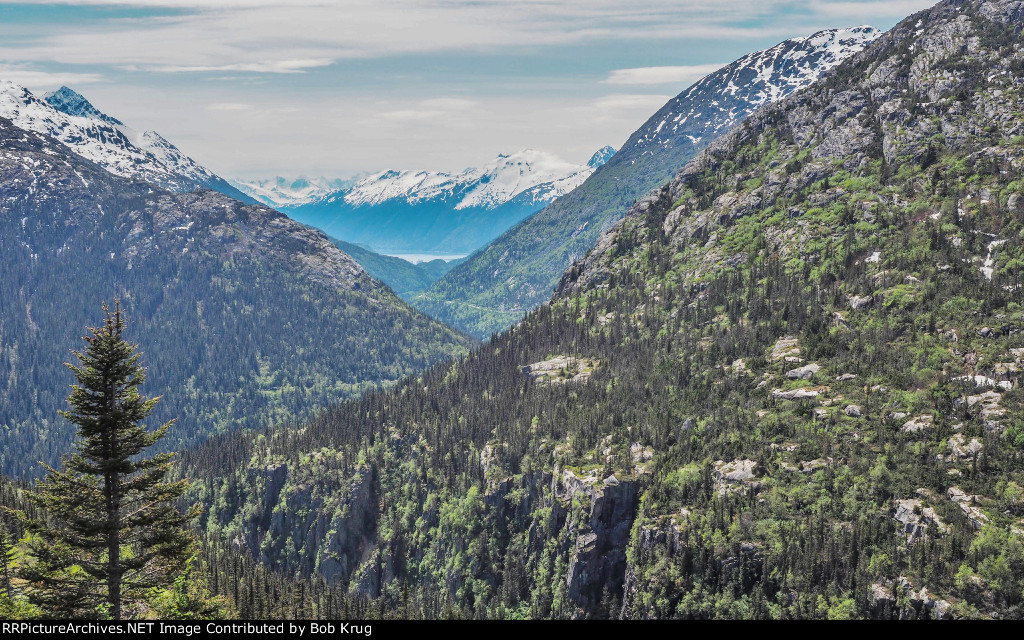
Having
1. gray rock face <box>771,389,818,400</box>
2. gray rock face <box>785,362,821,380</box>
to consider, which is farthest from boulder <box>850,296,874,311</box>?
gray rock face <box>771,389,818,400</box>

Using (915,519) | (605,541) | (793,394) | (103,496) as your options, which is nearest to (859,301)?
(793,394)

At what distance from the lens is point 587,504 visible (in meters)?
179

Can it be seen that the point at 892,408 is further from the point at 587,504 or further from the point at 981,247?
the point at 587,504

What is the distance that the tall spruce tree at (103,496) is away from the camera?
48.8 metres

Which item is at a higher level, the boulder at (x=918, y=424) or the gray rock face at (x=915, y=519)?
the boulder at (x=918, y=424)

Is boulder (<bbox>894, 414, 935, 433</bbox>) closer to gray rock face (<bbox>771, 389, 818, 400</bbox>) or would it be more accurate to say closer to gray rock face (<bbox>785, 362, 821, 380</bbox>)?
gray rock face (<bbox>771, 389, 818, 400</bbox>)

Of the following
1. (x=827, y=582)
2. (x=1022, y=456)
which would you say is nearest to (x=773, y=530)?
(x=827, y=582)

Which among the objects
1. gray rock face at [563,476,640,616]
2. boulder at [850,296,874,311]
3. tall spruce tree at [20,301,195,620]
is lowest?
gray rock face at [563,476,640,616]

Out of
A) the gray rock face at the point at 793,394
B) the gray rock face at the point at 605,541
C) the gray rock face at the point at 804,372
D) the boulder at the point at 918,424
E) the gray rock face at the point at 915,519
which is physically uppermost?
the gray rock face at the point at 804,372

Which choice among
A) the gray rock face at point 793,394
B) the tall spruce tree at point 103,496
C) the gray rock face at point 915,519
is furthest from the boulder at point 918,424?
the tall spruce tree at point 103,496

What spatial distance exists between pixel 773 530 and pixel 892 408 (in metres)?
35.7

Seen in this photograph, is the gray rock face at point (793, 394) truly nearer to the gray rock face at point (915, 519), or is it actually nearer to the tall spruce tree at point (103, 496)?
the gray rock face at point (915, 519)

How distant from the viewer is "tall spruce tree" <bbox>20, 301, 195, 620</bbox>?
48.8m
